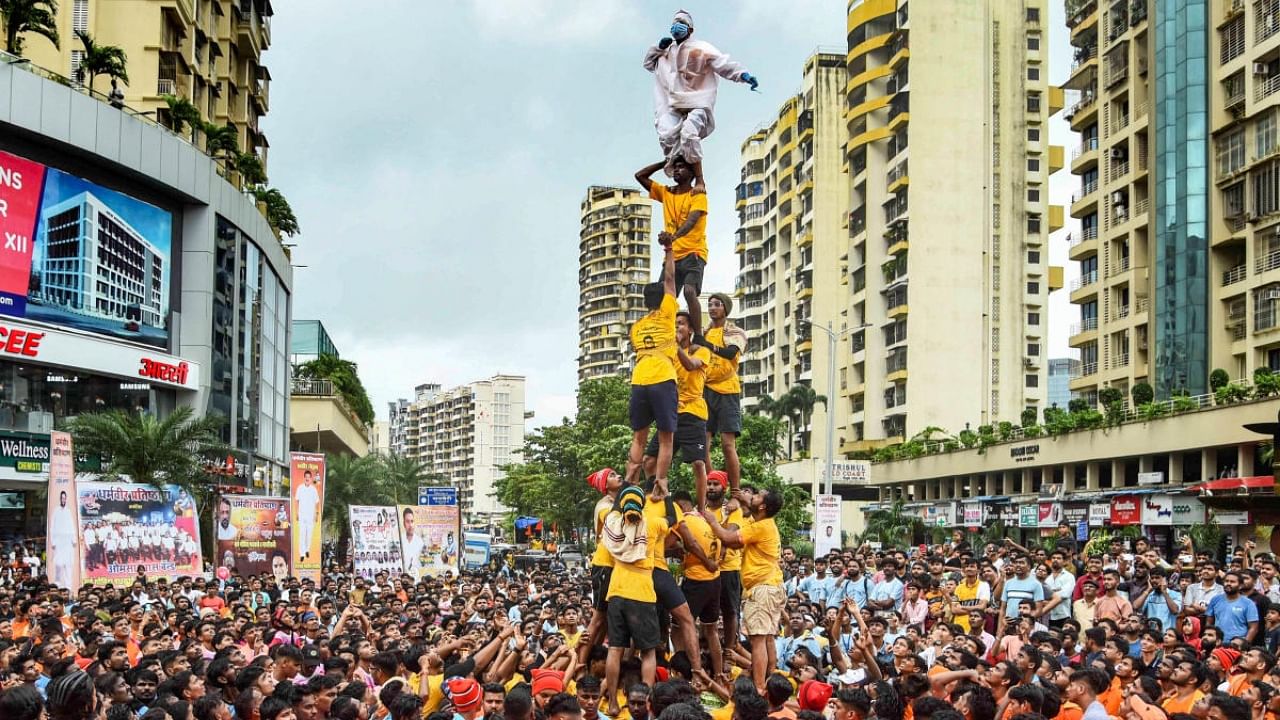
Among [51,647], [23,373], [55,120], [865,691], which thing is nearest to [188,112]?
[55,120]

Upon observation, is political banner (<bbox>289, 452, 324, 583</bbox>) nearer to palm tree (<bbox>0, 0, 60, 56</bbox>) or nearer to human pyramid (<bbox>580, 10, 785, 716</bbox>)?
human pyramid (<bbox>580, 10, 785, 716</bbox>)

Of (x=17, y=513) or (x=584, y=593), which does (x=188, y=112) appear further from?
(x=584, y=593)

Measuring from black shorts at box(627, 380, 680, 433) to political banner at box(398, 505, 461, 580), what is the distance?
52.6 feet

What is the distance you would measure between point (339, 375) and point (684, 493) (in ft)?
229

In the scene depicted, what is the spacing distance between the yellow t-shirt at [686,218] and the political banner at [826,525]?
518 inches

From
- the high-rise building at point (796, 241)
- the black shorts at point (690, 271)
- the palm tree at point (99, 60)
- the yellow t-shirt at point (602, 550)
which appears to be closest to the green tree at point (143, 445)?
the palm tree at point (99, 60)

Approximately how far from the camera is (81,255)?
41.1 m

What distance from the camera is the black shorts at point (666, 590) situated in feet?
40.3

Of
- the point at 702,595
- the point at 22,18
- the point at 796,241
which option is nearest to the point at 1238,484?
the point at 702,595

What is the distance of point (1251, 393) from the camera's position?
136 ft

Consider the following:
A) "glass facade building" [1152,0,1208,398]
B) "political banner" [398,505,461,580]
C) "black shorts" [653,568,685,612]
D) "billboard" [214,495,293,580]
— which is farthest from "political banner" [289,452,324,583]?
"glass facade building" [1152,0,1208,398]

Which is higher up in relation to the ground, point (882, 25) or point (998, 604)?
point (882, 25)

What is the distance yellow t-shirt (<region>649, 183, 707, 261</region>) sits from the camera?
1459cm

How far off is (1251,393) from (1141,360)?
615 inches
